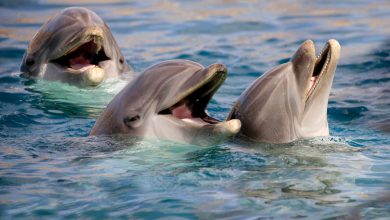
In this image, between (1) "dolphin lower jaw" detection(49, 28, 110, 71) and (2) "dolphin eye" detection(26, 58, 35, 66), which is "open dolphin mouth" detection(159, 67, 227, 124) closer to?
(1) "dolphin lower jaw" detection(49, 28, 110, 71)

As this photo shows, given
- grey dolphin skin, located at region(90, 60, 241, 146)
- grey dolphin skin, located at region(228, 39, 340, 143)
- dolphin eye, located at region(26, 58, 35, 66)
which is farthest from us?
dolphin eye, located at region(26, 58, 35, 66)

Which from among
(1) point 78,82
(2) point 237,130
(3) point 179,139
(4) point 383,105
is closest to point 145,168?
(3) point 179,139

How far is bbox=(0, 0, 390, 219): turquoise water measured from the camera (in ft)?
20.9

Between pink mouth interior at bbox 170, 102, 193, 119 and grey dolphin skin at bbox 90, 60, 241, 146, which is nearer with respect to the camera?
grey dolphin skin at bbox 90, 60, 241, 146

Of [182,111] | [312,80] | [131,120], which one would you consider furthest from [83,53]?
[312,80]

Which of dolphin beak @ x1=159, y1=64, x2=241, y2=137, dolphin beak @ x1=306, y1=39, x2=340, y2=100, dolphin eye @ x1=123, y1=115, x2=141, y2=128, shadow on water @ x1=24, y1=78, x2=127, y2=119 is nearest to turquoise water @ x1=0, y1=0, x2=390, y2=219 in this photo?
shadow on water @ x1=24, y1=78, x2=127, y2=119

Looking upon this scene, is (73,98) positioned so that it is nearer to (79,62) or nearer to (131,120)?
(79,62)

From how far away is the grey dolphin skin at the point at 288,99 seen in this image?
726 centimetres

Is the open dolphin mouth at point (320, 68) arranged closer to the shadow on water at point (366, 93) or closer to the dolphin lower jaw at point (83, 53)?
the shadow on water at point (366, 93)

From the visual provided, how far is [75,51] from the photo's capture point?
10.3 m

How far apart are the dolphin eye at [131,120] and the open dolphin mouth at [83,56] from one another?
98.8 inches

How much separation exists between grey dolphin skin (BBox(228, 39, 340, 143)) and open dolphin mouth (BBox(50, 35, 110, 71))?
3097mm

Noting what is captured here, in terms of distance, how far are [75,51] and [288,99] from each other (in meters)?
3.74

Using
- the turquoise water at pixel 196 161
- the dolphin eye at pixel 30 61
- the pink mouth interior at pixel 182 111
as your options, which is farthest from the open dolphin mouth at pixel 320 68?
the dolphin eye at pixel 30 61
